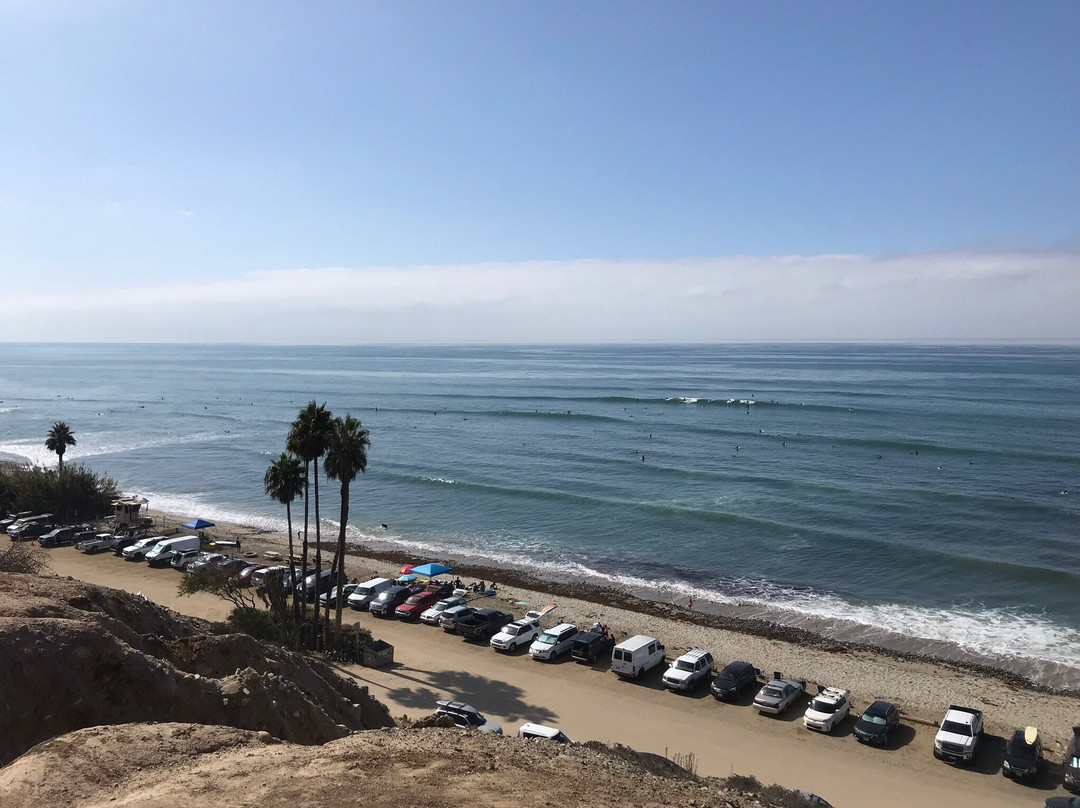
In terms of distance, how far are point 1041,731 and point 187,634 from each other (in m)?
24.3

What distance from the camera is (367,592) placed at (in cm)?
3253

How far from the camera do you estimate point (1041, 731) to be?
22.1 metres

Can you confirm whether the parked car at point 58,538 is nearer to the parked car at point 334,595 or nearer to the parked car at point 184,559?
the parked car at point 184,559

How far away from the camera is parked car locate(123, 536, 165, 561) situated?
38.2 meters

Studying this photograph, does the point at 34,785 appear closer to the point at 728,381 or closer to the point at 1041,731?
the point at 1041,731

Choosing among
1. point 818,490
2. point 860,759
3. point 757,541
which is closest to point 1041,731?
point 860,759

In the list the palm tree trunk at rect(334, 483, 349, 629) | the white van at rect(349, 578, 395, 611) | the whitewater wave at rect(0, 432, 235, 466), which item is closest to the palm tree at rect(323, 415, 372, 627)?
the palm tree trunk at rect(334, 483, 349, 629)

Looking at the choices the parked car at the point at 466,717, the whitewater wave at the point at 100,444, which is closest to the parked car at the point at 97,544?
the parked car at the point at 466,717

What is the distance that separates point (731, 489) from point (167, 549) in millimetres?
36956

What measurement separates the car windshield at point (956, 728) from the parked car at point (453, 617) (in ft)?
54.3

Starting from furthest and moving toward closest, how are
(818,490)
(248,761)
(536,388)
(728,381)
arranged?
(728,381), (536,388), (818,490), (248,761)

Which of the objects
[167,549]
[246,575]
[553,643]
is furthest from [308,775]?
[167,549]

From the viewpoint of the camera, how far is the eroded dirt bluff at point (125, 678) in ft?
37.0

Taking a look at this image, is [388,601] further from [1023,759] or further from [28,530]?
[28,530]
